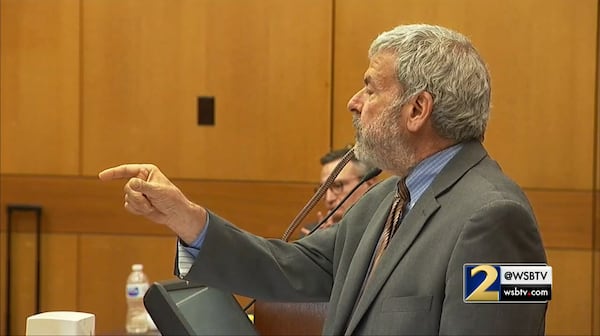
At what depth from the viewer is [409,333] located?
5.21 ft

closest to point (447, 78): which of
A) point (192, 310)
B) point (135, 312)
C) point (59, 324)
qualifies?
point (192, 310)

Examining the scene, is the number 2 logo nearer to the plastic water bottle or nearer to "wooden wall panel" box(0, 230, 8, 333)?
the plastic water bottle

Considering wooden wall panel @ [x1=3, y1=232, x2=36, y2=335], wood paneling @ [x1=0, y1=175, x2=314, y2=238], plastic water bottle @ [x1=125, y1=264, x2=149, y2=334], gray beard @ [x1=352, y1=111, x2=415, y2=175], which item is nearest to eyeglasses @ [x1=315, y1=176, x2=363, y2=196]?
wood paneling @ [x1=0, y1=175, x2=314, y2=238]

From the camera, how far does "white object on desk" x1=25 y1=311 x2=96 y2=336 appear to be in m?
1.95

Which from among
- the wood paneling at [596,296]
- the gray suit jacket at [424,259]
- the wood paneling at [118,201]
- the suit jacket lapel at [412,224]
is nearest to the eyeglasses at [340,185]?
the wood paneling at [118,201]

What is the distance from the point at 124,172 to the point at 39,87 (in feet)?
12.1

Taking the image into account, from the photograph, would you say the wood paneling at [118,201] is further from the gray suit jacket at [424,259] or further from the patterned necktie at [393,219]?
the patterned necktie at [393,219]

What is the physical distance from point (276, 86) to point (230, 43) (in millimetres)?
338

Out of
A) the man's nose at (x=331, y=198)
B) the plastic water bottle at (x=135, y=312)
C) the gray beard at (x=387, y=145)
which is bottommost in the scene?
the plastic water bottle at (x=135, y=312)

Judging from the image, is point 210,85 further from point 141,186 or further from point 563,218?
point 141,186

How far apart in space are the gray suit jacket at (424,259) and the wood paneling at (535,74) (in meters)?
3.10

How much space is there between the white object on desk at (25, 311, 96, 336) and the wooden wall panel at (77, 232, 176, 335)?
3.18m

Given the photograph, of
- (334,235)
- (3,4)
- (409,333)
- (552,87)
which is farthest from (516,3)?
(409,333)

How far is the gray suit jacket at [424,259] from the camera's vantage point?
5.10ft
